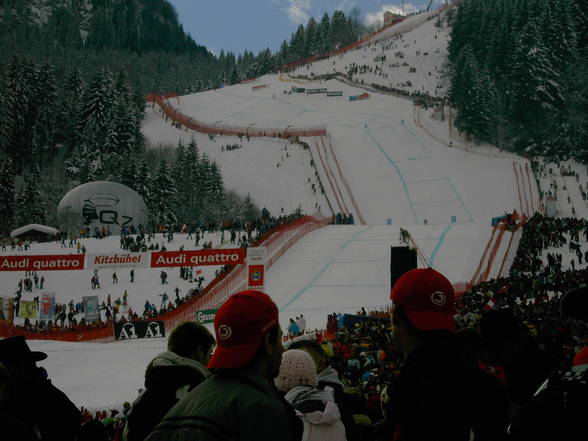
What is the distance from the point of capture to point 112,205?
4341 centimetres

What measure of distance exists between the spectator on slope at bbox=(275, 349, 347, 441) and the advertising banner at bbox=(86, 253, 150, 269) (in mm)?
26152

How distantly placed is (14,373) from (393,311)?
200 centimetres

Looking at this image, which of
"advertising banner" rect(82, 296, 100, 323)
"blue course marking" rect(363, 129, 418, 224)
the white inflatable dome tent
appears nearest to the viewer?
"advertising banner" rect(82, 296, 100, 323)

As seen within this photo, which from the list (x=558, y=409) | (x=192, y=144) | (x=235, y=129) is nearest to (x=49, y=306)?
(x=558, y=409)

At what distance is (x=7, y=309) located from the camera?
22391mm

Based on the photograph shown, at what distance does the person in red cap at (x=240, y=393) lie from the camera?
193 cm

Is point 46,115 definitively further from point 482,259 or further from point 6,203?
point 482,259

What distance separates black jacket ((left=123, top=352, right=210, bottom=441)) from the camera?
278cm

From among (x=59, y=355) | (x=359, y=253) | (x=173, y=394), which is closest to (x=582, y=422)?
(x=173, y=394)

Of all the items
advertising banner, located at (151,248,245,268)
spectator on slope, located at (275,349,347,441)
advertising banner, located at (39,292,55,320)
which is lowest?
advertising banner, located at (39,292,55,320)

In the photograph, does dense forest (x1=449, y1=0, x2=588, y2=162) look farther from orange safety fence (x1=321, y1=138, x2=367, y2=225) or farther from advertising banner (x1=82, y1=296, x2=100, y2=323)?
advertising banner (x1=82, y1=296, x2=100, y2=323)

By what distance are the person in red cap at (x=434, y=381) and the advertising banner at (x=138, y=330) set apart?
19.1 m

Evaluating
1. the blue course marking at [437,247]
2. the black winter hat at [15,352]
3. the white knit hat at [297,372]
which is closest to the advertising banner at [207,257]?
the blue course marking at [437,247]

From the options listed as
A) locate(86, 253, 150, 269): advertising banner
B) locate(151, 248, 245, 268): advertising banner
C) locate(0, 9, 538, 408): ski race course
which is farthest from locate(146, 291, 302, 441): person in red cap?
locate(86, 253, 150, 269): advertising banner
